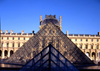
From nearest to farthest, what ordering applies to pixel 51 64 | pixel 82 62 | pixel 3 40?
1. pixel 51 64
2. pixel 82 62
3. pixel 3 40

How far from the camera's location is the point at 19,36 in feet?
140

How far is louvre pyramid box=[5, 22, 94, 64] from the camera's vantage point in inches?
671

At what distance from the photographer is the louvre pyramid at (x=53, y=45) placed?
17047mm

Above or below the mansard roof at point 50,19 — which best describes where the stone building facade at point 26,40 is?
below

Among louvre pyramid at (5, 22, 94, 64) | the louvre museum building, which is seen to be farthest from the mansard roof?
louvre pyramid at (5, 22, 94, 64)

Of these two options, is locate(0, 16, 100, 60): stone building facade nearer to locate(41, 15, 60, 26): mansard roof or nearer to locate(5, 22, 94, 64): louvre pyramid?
locate(41, 15, 60, 26): mansard roof

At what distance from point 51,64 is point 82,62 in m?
8.21

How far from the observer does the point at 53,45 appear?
18.1m

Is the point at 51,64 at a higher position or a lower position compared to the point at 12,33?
lower

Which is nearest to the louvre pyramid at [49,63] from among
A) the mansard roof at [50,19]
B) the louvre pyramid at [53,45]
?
the louvre pyramid at [53,45]

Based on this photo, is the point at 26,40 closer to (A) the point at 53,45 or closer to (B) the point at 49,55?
(A) the point at 53,45

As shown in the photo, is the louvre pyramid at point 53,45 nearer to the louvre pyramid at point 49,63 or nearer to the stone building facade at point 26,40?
the louvre pyramid at point 49,63

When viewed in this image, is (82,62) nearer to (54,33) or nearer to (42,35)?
(54,33)

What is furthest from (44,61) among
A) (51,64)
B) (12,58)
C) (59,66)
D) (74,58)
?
(12,58)
